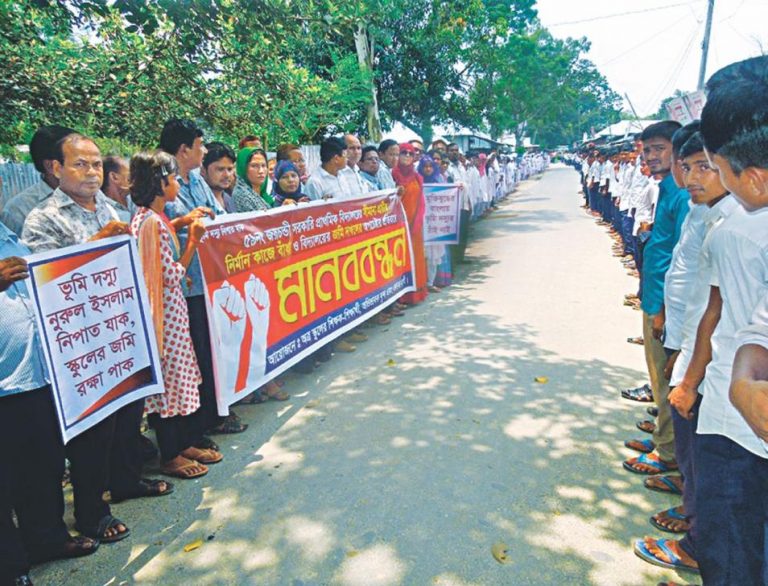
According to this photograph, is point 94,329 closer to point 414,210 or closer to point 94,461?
point 94,461

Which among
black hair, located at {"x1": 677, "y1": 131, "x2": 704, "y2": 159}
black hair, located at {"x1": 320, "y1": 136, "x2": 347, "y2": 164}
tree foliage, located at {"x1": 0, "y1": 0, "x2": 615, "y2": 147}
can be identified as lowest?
black hair, located at {"x1": 677, "y1": 131, "x2": 704, "y2": 159}

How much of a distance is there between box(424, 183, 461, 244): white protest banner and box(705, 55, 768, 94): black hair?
637 cm

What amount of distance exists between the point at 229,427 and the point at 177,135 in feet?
6.48

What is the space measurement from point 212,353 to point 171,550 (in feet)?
4.02

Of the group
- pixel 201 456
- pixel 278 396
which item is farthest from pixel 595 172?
pixel 201 456

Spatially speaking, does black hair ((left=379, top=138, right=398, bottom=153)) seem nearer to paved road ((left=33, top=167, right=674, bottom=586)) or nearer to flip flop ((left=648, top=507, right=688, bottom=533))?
paved road ((left=33, top=167, right=674, bottom=586))

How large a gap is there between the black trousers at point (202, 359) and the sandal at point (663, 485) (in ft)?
8.68

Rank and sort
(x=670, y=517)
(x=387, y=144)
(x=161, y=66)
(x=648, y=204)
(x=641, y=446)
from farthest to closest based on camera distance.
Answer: (x=387, y=144), (x=648, y=204), (x=161, y=66), (x=641, y=446), (x=670, y=517)

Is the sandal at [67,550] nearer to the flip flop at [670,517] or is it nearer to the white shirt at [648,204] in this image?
the flip flop at [670,517]

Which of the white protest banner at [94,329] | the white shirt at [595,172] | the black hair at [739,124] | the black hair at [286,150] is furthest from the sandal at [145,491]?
the white shirt at [595,172]

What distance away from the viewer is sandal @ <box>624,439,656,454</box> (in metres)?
3.39

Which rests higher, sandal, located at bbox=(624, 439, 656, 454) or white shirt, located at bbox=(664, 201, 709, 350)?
white shirt, located at bbox=(664, 201, 709, 350)

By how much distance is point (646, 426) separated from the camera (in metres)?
3.66

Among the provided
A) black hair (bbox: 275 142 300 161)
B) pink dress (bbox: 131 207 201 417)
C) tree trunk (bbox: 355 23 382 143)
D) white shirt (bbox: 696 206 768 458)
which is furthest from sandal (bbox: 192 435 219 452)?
tree trunk (bbox: 355 23 382 143)
